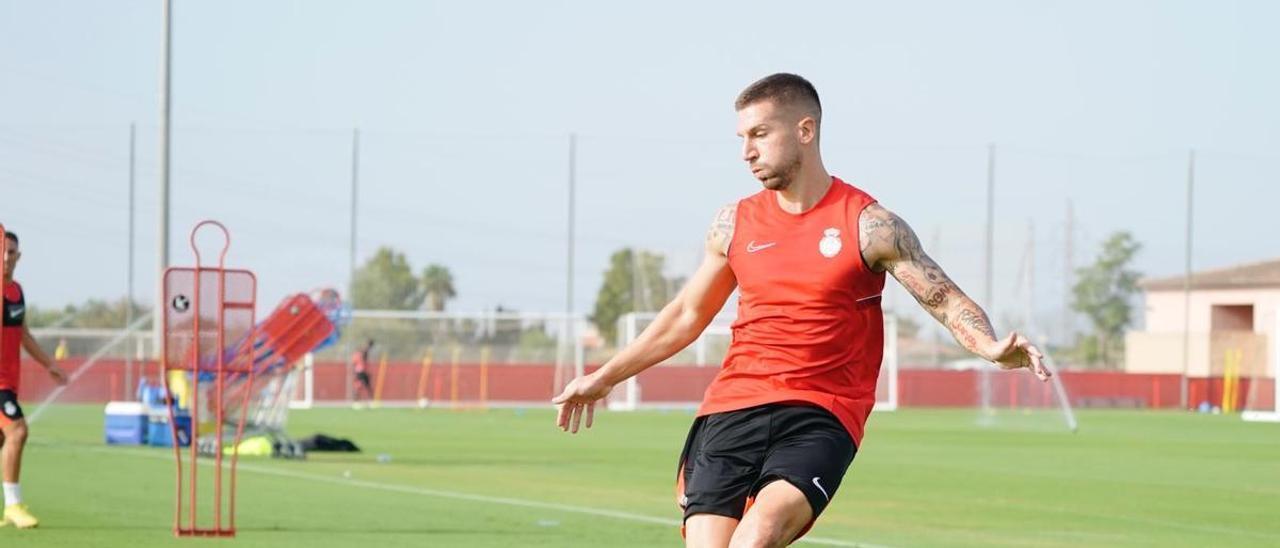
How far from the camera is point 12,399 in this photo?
47.7 feet

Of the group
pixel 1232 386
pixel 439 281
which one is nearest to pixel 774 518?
pixel 1232 386

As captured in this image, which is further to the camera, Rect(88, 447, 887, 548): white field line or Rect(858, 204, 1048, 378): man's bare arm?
Rect(88, 447, 887, 548): white field line

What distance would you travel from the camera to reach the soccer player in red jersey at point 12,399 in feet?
46.6

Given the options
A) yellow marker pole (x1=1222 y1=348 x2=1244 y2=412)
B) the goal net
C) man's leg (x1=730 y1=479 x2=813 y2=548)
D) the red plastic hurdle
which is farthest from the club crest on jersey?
yellow marker pole (x1=1222 y1=348 x2=1244 y2=412)

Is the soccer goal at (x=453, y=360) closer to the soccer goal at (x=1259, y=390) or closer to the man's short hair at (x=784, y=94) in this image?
the soccer goal at (x=1259, y=390)

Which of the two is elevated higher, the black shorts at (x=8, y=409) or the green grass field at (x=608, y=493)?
the black shorts at (x=8, y=409)

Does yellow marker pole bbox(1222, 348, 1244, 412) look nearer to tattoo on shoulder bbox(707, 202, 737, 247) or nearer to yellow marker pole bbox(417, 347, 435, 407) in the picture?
yellow marker pole bbox(417, 347, 435, 407)

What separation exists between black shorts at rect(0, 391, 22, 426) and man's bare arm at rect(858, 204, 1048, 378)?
8887 millimetres

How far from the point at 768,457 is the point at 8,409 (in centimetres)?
894

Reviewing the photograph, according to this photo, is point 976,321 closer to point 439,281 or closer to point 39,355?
point 39,355

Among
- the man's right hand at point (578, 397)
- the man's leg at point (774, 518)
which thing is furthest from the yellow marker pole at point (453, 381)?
the man's leg at point (774, 518)

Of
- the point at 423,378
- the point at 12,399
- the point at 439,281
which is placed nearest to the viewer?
the point at 12,399

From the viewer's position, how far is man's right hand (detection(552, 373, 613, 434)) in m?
7.39

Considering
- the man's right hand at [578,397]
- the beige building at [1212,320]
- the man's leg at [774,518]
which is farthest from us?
the beige building at [1212,320]
